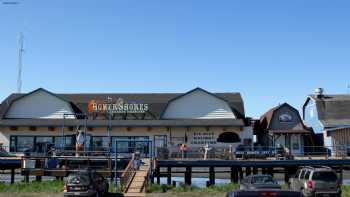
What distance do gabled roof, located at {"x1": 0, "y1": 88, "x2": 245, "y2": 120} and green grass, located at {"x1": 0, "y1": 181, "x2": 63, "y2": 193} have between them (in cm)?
1744

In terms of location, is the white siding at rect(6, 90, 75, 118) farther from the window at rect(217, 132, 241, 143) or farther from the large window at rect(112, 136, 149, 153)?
the window at rect(217, 132, 241, 143)

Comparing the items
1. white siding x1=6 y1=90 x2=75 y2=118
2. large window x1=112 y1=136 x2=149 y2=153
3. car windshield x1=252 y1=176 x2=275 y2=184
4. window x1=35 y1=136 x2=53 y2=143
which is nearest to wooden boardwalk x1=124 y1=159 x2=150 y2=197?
car windshield x1=252 y1=176 x2=275 y2=184

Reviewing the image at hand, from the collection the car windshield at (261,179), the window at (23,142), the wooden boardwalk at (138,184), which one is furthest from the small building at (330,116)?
the window at (23,142)

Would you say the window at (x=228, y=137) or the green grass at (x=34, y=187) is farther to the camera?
the window at (x=228, y=137)

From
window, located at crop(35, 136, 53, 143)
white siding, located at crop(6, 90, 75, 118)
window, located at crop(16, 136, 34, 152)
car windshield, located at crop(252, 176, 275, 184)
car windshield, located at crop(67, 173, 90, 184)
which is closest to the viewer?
car windshield, located at crop(252, 176, 275, 184)

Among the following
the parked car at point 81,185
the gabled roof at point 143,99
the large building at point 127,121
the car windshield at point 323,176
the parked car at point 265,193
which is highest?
the gabled roof at point 143,99

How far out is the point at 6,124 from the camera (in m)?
45.1

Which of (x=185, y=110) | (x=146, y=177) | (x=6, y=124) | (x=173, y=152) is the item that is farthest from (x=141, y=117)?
(x=146, y=177)

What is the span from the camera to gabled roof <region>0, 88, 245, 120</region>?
157ft

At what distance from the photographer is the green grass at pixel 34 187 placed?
29.3 metres

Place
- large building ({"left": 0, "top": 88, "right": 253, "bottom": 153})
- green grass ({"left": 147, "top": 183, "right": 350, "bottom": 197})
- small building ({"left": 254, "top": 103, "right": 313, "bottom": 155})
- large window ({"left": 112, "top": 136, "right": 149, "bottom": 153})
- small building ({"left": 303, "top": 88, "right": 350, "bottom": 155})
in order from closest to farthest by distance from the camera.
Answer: green grass ({"left": 147, "top": 183, "right": 350, "bottom": 197}) → large window ({"left": 112, "top": 136, "right": 149, "bottom": 153}) → large building ({"left": 0, "top": 88, "right": 253, "bottom": 153}) → small building ({"left": 303, "top": 88, "right": 350, "bottom": 155}) → small building ({"left": 254, "top": 103, "right": 313, "bottom": 155})

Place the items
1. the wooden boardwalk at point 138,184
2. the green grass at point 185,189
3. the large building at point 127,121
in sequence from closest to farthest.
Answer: the wooden boardwalk at point 138,184 → the green grass at point 185,189 → the large building at point 127,121

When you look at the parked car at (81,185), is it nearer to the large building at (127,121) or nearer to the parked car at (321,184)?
the parked car at (321,184)

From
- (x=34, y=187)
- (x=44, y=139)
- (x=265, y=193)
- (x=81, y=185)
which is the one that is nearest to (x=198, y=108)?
(x=44, y=139)
